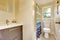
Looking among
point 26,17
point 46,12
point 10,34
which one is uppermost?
point 46,12

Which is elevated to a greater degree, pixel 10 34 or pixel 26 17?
pixel 26 17

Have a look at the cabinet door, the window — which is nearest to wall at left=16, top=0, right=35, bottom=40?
the cabinet door

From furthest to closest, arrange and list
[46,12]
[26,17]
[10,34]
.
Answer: [46,12] → [26,17] → [10,34]

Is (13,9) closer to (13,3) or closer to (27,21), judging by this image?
(13,3)

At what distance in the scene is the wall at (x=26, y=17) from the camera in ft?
5.98

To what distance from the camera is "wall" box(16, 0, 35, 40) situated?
1.82 metres

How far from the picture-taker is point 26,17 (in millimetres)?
1849

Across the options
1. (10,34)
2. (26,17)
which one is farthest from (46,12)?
(10,34)

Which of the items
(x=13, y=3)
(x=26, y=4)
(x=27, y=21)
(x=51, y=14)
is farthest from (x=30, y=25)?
(x=51, y=14)

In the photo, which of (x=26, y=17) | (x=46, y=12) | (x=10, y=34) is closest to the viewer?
(x=10, y=34)

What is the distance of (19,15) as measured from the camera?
1888mm

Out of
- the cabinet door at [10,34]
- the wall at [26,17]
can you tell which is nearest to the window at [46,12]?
the wall at [26,17]

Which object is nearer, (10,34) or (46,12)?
(10,34)

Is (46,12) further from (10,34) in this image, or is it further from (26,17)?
(10,34)
